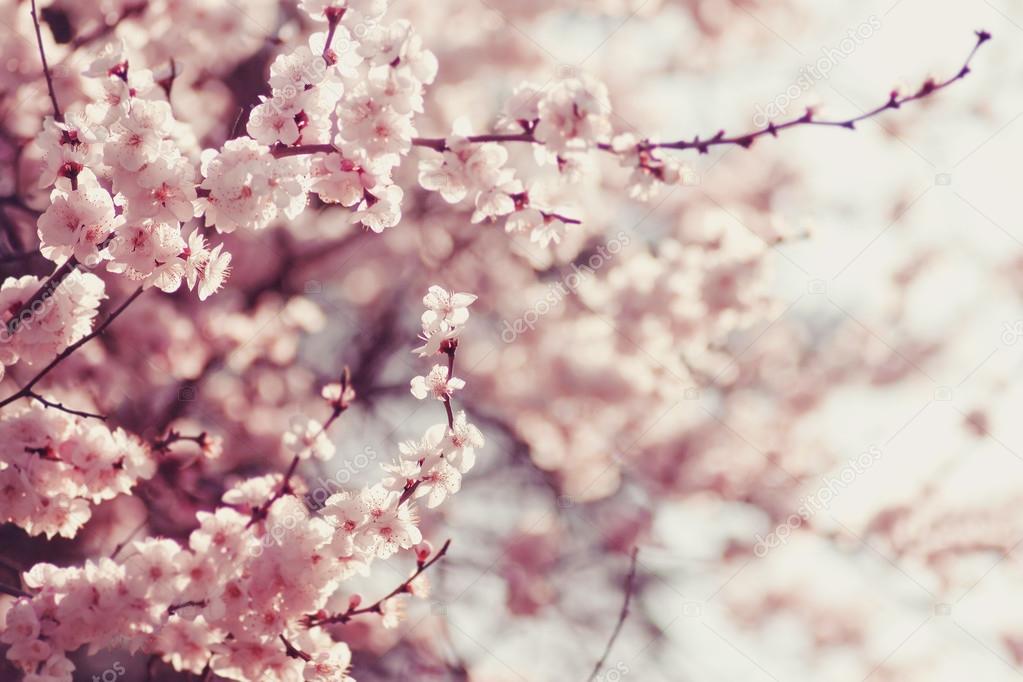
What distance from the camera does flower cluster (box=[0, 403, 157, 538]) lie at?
92.7 inches

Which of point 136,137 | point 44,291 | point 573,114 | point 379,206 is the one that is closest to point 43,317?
point 44,291

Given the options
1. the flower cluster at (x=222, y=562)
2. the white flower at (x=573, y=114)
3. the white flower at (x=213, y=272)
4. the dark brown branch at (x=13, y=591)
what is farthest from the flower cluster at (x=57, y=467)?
the white flower at (x=573, y=114)

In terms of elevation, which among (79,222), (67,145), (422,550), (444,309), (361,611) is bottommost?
(361,611)

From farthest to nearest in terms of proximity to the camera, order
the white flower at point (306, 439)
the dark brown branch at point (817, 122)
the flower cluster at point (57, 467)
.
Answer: the white flower at point (306, 439) → the flower cluster at point (57, 467) → the dark brown branch at point (817, 122)

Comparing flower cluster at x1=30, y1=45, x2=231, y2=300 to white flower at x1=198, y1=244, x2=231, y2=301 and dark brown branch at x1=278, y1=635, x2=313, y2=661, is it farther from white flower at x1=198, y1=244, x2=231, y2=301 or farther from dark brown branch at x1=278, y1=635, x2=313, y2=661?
dark brown branch at x1=278, y1=635, x2=313, y2=661

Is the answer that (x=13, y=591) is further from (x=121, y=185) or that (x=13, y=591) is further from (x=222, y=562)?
(x=121, y=185)

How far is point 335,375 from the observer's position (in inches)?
192

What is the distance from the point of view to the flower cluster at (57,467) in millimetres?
2354

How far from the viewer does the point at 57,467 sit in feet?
7.90

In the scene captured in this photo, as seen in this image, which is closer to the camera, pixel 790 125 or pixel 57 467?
pixel 790 125

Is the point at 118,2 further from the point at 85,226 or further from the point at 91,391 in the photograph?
the point at 85,226

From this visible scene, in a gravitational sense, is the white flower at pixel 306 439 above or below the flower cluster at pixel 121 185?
below

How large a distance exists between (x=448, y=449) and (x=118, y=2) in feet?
12.8

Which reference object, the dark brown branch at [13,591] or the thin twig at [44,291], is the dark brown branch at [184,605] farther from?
the thin twig at [44,291]
